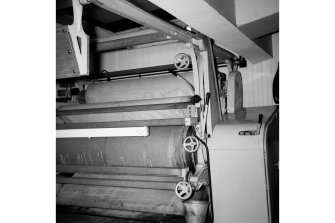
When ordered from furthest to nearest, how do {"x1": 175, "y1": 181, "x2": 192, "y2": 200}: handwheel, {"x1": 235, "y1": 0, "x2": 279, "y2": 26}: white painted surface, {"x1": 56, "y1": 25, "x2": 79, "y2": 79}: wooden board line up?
{"x1": 175, "y1": 181, "x2": 192, "y2": 200}: handwheel → {"x1": 235, "y1": 0, "x2": 279, "y2": 26}: white painted surface → {"x1": 56, "y1": 25, "x2": 79, "y2": 79}: wooden board

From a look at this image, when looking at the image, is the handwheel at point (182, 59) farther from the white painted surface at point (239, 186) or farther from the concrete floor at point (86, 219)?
the concrete floor at point (86, 219)

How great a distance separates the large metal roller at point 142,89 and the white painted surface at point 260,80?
1119 mm

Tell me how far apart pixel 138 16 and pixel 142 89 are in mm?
1698

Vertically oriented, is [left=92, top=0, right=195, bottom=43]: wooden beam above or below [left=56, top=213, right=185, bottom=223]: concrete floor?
above

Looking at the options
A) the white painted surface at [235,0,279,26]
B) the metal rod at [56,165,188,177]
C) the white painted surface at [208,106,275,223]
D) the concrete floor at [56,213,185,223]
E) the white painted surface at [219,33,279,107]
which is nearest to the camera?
the white painted surface at [235,0,279,26]

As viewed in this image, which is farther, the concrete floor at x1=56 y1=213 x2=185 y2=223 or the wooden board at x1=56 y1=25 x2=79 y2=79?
the concrete floor at x1=56 y1=213 x2=185 y2=223

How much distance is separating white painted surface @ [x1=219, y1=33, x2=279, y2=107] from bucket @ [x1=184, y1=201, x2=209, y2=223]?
1859mm

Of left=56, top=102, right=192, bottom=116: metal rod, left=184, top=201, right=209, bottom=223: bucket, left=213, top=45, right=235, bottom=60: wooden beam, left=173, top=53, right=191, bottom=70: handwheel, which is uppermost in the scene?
left=213, top=45, right=235, bottom=60: wooden beam

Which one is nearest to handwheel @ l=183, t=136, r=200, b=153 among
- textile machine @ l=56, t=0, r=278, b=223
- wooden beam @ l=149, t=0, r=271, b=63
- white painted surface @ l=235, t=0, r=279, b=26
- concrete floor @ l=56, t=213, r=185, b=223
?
textile machine @ l=56, t=0, r=278, b=223

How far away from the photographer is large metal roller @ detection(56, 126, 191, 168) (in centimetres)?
342

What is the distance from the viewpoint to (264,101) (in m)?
4.33

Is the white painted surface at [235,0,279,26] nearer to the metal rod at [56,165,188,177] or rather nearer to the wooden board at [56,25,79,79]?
the wooden board at [56,25,79,79]

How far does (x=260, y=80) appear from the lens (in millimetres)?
4340
